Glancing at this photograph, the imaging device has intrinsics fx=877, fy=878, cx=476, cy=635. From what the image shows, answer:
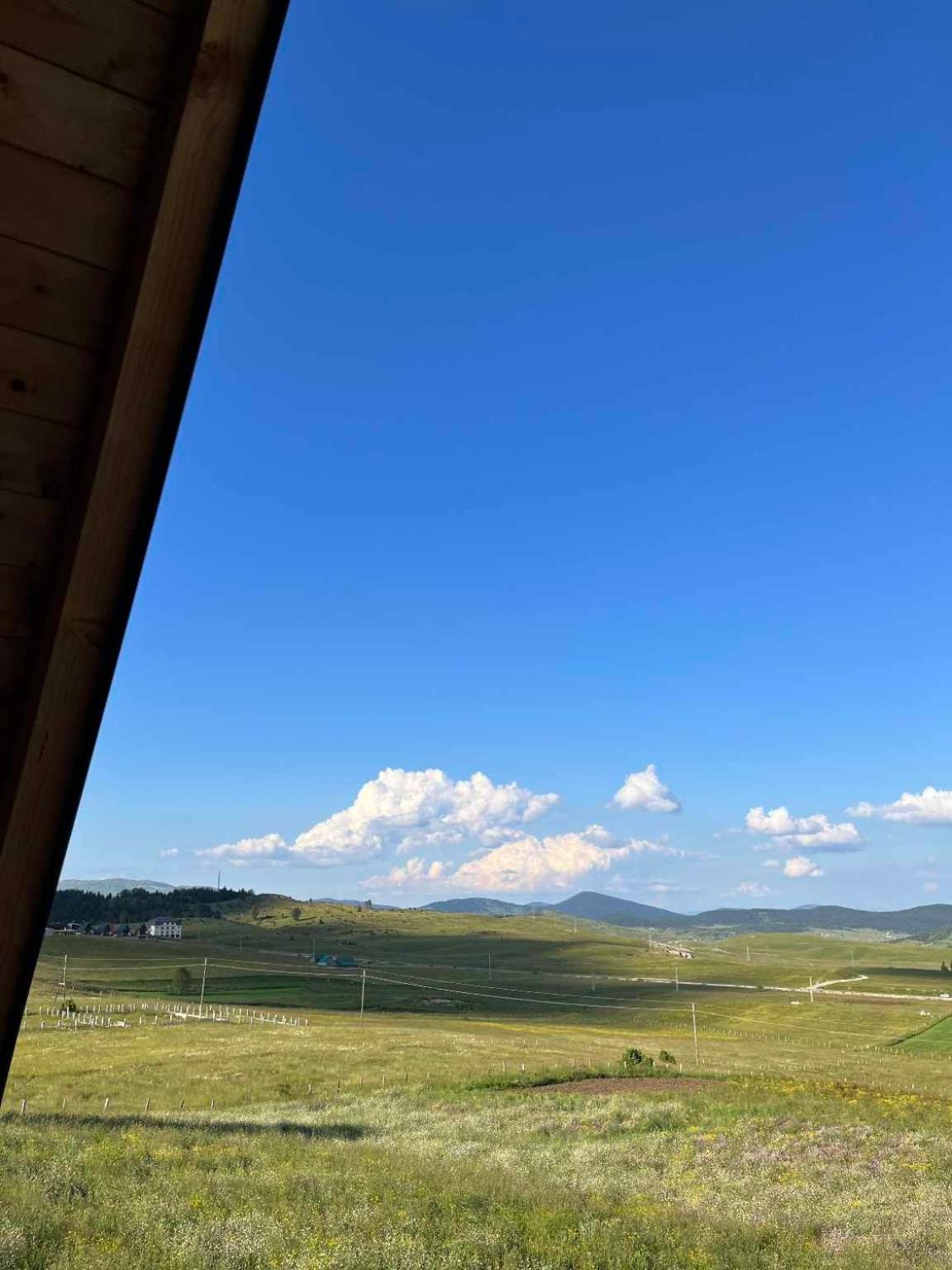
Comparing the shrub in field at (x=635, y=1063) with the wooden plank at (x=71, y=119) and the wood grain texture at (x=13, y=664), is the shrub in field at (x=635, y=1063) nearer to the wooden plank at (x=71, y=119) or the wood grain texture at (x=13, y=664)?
the wood grain texture at (x=13, y=664)

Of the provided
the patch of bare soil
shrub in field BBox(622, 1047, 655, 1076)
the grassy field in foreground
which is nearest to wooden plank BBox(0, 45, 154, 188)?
the grassy field in foreground

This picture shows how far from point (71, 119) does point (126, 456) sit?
1008 millimetres

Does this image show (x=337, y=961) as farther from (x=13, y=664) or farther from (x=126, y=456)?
(x=126, y=456)

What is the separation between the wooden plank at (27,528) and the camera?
117 inches

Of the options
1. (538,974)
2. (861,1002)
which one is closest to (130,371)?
(861,1002)

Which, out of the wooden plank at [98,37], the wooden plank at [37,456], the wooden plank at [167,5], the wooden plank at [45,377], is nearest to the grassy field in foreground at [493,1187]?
the wooden plank at [37,456]

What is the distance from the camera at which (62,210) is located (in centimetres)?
274

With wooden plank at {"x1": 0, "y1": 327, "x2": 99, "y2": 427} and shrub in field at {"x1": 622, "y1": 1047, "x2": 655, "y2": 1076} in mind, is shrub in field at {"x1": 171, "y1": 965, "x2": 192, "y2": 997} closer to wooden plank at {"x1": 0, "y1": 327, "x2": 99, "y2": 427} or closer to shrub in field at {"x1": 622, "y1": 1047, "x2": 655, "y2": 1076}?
shrub in field at {"x1": 622, "y1": 1047, "x2": 655, "y2": 1076}

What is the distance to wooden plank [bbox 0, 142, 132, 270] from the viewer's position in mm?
2680

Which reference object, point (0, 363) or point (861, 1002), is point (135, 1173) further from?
point (861, 1002)

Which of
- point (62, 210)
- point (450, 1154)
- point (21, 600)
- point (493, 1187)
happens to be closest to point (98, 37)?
point (62, 210)

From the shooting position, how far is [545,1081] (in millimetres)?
41531

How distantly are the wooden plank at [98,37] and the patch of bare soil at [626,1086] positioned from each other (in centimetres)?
4038

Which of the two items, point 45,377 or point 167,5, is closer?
point 167,5
